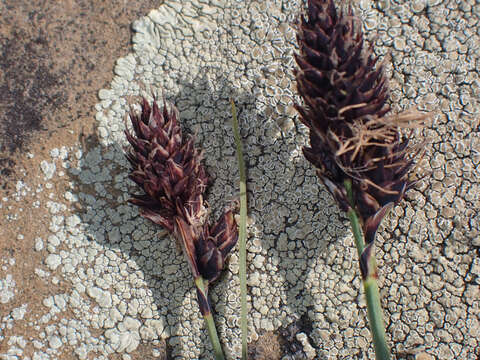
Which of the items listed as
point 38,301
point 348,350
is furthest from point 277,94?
point 38,301

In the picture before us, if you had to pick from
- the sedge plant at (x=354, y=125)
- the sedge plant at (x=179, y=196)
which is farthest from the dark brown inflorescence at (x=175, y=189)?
the sedge plant at (x=354, y=125)

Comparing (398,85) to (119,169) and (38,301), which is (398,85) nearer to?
(119,169)

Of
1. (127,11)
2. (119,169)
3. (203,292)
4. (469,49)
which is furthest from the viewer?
(127,11)

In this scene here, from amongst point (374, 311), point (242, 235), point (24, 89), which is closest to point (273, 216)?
point (242, 235)

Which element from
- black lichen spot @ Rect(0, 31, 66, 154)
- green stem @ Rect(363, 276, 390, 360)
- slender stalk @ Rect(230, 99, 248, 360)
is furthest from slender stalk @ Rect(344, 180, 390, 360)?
black lichen spot @ Rect(0, 31, 66, 154)

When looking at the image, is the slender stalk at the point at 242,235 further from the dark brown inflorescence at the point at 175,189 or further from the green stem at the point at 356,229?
the green stem at the point at 356,229

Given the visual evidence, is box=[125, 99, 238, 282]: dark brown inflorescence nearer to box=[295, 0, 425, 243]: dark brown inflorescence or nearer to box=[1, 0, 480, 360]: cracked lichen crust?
box=[1, 0, 480, 360]: cracked lichen crust
